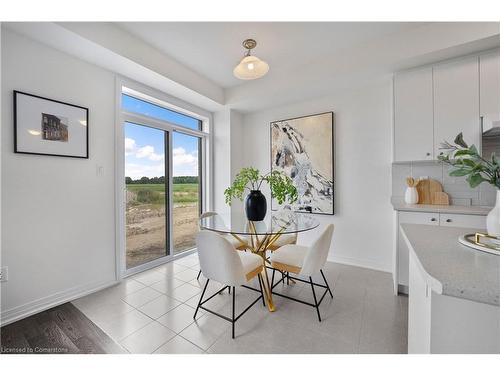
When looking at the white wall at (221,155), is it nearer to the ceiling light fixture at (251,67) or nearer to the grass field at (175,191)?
the grass field at (175,191)

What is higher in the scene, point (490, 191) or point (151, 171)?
point (151, 171)

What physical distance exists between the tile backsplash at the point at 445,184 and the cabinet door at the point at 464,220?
0.54 m

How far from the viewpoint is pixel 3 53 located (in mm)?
1692

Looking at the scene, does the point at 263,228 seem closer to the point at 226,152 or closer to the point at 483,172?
the point at 483,172

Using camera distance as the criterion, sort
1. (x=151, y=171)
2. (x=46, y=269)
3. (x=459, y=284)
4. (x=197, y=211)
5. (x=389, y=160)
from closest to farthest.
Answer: (x=459, y=284)
(x=46, y=269)
(x=389, y=160)
(x=151, y=171)
(x=197, y=211)

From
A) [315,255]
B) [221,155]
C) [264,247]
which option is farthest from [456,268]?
[221,155]

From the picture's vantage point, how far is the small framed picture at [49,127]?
1.76m

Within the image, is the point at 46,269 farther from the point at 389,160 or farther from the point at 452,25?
the point at 452,25

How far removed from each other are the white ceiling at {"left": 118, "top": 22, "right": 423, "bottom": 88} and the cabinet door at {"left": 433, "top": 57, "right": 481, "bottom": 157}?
0.60 m

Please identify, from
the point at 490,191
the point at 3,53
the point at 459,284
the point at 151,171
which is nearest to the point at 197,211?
the point at 151,171

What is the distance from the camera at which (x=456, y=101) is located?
2092 millimetres

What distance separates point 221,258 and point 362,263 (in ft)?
7.38

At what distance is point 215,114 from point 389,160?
9.14 ft

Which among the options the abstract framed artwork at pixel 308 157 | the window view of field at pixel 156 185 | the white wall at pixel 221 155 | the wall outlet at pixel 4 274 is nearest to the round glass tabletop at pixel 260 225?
the abstract framed artwork at pixel 308 157
